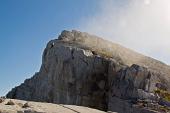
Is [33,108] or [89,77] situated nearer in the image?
[33,108]

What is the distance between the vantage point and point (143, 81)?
291 ft

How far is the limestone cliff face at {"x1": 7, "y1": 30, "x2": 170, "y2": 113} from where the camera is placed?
9012 centimetres

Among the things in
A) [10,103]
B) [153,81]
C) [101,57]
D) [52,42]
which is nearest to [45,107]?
[10,103]

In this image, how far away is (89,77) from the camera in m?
104

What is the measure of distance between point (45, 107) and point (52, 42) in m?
97.2

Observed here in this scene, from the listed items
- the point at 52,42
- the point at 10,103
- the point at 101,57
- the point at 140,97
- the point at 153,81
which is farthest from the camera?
the point at 52,42

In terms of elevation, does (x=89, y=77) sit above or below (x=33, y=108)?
above

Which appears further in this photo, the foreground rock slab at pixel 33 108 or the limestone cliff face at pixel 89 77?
the limestone cliff face at pixel 89 77

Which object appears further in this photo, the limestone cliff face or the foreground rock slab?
the limestone cliff face

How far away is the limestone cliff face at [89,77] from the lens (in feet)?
296

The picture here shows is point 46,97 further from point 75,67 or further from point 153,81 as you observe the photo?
point 153,81

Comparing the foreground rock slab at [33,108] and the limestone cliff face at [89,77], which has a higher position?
the limestone cliff face at [89,77]

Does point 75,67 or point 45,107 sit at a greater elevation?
point 75,67

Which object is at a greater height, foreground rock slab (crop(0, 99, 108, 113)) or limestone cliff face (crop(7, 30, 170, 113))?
limestone cliff face (crop(7, 30, 170, 113))
